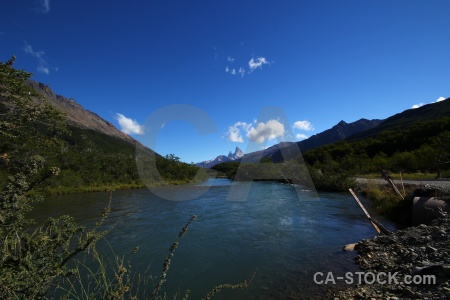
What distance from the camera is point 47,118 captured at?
1095 centimetres

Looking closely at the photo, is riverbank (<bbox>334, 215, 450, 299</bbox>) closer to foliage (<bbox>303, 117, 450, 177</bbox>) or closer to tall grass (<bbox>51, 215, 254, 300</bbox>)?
tall grass (<bbox>51, 215, 254, 300</bbox>)

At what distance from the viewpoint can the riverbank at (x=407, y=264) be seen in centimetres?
576

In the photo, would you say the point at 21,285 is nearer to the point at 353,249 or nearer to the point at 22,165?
the point at 22,165

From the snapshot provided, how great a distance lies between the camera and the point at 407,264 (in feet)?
24.6

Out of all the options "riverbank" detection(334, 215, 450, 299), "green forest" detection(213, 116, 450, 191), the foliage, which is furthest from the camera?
the foliage

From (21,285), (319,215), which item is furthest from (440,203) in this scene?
(21,285)

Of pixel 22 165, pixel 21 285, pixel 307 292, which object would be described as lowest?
pixel 307 292

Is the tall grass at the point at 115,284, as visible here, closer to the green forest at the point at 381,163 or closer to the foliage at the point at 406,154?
the green forest at the point at 381,163

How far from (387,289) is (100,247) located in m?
11.5

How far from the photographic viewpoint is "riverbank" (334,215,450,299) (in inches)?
227

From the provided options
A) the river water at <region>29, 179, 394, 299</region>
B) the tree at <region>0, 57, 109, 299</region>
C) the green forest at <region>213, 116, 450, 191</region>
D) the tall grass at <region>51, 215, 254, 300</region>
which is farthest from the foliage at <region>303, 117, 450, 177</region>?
the tree at <region>0, 57, 109, 299</region>

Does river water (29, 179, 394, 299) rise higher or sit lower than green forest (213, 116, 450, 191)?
lower

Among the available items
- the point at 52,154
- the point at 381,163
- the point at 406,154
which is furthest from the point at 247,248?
the point at 52,154

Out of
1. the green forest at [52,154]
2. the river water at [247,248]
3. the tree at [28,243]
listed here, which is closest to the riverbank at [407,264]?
the river water at [247,248]
